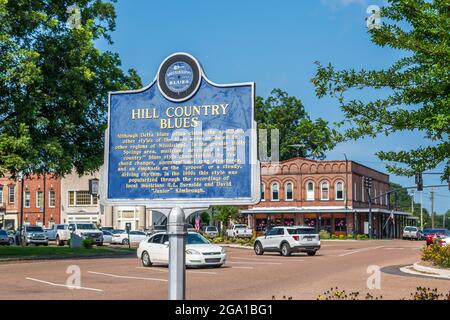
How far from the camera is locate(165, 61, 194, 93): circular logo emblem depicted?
763 cm

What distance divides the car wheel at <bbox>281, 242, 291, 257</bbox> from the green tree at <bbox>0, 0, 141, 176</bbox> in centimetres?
1140

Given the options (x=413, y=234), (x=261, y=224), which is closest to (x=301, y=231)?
(x=413, y=234)

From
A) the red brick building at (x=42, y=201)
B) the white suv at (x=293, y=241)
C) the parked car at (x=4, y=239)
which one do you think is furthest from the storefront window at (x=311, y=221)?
the white suv at (x=293, y=241)

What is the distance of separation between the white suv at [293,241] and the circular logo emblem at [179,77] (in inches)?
1225

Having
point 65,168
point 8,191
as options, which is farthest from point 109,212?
point 65,168

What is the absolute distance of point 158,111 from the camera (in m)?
7.87

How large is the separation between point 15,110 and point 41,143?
1.88m

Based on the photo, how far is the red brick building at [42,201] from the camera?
285 ft

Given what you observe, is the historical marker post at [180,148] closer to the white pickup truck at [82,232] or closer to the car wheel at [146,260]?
the car wheel at [146,260]

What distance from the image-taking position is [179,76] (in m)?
7.70

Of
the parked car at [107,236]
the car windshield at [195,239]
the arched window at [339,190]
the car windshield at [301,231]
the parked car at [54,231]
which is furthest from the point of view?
the arched window at [339,190]

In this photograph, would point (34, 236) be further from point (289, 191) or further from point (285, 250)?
point (289, 191)

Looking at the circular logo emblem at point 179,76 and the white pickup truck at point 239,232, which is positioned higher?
the circular logo emblem at point 179,76
